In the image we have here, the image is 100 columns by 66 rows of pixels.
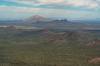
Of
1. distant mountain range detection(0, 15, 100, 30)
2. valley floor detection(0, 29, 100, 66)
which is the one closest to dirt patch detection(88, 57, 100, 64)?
valley floor detection(0, 29, 100, 66)

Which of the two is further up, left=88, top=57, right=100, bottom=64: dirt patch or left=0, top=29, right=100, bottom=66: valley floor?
left=0, top=29, right=100, bottom=66: valley floor

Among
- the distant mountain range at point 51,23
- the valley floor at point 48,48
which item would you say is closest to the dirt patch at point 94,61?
the valley floor at point 48,48

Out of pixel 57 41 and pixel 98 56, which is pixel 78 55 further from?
pixel 57 41

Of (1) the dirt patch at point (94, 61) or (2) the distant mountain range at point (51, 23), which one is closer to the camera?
(1) the dirt patch at point (94, 61)

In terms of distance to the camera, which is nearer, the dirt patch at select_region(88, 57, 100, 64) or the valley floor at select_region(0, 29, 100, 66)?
the dirt patch at select_region(88, 57, 100, 64)

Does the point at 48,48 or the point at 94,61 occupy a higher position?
the point at 48,48

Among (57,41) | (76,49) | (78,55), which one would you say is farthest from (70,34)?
(78,55)

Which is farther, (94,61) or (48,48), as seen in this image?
(48,48)

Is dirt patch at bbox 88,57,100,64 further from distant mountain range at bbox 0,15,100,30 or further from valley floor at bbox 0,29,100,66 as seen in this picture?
distant mountain range at bbox 0,15,100,30

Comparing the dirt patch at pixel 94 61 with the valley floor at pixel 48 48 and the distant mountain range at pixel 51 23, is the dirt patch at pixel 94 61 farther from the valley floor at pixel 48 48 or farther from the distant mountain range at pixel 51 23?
the distant mountain range at pixel 51 23

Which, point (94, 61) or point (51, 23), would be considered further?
point (51, 23)

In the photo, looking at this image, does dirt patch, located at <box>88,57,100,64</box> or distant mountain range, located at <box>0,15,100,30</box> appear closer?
dirt patch, located at <box>88,57,100,64</box>
